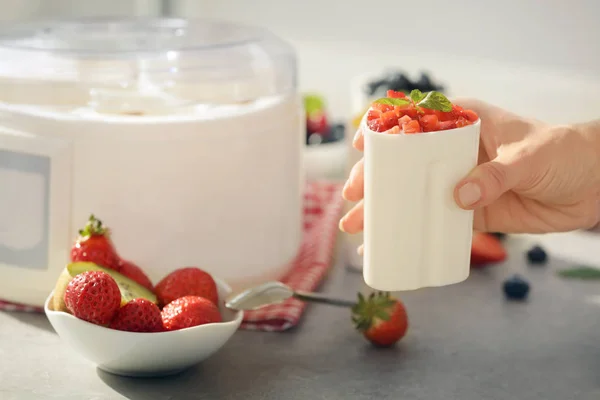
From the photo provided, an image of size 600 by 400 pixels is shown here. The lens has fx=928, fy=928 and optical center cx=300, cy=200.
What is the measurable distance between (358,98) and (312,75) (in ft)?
3.06

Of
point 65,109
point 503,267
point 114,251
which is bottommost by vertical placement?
point 503,267

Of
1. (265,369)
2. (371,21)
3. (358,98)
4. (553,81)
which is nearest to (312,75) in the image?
(371,21)

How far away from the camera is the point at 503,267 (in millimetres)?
1378

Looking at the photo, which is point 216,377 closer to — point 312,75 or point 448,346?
point 448,346

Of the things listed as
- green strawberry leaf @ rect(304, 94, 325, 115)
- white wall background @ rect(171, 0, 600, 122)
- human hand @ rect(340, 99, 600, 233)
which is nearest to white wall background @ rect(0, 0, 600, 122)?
white wall background @ rect(171, 0, 600, 122)

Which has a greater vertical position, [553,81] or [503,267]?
[553,81]

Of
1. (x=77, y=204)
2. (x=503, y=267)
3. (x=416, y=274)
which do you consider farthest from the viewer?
(x=503, y=267)

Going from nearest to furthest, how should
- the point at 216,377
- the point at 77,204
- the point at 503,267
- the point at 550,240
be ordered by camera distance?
1. the point at 216,377
2. the point at 77,204
3. the point at 503,267
4. the point at 550,240

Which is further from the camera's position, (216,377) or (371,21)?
(371,21)

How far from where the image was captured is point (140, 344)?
3.00 ft

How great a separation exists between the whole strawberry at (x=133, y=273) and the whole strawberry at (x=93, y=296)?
11 centimetres

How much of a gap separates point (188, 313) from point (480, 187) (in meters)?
0.32

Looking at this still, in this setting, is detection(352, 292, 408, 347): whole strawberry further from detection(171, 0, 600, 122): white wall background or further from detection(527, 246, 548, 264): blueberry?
detection(171, 0, 600, 122): white wall background

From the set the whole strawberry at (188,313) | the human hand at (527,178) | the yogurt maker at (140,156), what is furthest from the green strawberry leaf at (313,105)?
the whole strawberry at (188,313)
